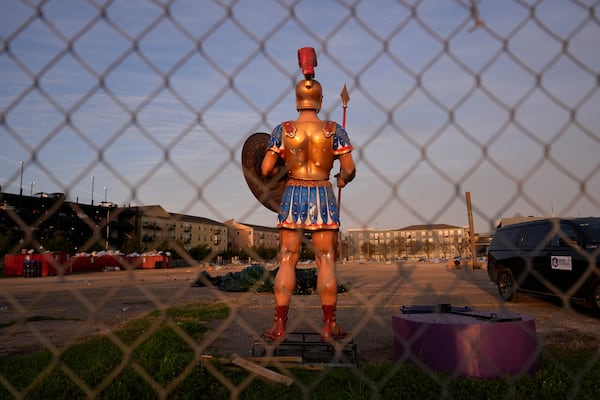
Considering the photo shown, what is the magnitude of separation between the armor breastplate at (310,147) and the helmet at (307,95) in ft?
0.75

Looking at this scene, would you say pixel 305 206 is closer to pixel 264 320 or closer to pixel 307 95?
pixel 307 95

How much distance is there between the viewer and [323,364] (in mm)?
3346

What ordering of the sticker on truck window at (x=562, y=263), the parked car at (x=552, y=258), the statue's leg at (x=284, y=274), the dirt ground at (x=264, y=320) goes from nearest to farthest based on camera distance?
1. the statue's leg at (x=284, y=274)
2. the dirt ground at (x=264, y=320)
3. the parked car at (x=552, y=258)
4. the sticker on truck window at (x=562, y=263)

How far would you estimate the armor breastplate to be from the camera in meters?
3.32

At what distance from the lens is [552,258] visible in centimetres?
671

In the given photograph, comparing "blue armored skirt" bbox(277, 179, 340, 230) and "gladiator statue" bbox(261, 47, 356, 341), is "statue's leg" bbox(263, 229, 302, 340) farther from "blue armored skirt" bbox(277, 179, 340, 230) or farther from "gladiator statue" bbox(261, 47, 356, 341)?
"blue armored skirt" bbox(277, 179, 340, 230)

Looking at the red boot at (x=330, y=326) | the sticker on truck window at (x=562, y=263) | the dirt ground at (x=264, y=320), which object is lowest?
the dirt ground at (x=264, y=320)

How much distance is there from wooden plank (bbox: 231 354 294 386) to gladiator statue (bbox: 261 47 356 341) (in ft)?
1.54

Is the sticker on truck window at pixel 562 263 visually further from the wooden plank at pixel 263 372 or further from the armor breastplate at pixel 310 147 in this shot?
the wooden plank at pixel 263 372

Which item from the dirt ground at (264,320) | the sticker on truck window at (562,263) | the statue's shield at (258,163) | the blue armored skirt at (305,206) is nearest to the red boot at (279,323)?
the dirt ground at (264,320)

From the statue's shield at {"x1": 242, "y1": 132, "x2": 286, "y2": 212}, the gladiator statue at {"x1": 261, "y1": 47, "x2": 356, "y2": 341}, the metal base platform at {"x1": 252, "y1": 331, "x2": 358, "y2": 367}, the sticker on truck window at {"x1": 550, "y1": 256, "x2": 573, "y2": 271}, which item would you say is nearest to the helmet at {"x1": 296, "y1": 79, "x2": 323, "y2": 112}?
the gladiator statue at {"x1": 261, "y1": 47, "x2": 356, "y2": 341}

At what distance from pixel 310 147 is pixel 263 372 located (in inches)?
69.0

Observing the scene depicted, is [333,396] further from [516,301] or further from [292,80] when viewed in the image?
[516,301]

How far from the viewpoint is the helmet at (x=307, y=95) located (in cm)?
361
